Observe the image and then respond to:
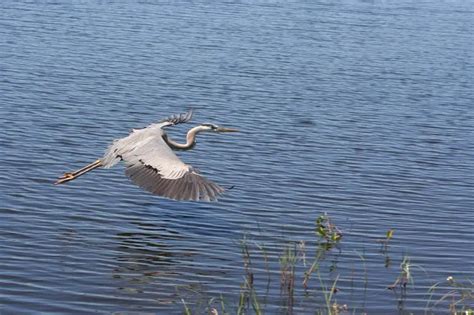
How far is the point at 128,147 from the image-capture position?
10117mm

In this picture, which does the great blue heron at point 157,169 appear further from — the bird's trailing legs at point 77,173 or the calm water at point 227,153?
the calm water at point 227,153

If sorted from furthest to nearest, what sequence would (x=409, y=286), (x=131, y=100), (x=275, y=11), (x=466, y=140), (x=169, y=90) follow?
1. (x=275, y=11)
2. (x=169, y=90)
3. (x=131, y=100)
4. (x=466, y=140)
5. (x=409, y=286)

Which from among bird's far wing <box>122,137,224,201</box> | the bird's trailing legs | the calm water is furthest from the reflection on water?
the bird's trailing legs

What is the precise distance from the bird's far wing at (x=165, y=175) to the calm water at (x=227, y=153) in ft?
1.46

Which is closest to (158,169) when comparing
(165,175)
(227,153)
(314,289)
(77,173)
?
(165,175)

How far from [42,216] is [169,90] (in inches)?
292

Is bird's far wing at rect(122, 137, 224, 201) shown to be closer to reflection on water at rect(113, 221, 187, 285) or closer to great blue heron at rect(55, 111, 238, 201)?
great blue heron at rect(55, 111, 238, 201)

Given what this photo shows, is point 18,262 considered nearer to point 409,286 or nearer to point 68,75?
point 409,286

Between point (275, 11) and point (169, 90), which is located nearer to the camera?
point (169, 90)

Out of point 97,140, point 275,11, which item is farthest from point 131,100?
point 275,11

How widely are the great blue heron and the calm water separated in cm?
43

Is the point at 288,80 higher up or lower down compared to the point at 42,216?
higher up

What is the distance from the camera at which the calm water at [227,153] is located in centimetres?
815

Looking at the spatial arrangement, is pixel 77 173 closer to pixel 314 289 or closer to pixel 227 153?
pixel 227 153
